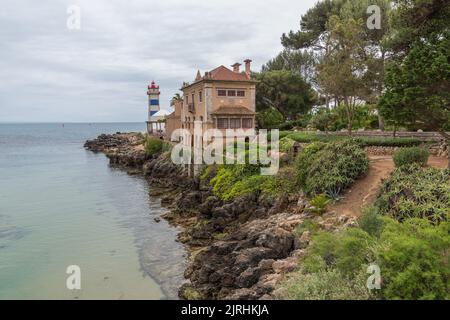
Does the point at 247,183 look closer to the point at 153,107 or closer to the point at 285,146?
the point at 285,146

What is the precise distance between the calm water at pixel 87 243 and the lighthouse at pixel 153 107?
25.3m

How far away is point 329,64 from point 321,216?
616 inches

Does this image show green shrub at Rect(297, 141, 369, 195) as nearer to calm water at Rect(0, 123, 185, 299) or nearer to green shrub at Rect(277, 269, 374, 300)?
calm water at Rect(0, 123, 185, 299)

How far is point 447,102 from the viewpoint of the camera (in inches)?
596

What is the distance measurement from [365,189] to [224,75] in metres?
24.3

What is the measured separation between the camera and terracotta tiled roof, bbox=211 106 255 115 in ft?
122

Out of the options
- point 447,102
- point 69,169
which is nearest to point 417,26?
point 447,102

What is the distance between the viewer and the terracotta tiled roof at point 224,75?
37.6 m

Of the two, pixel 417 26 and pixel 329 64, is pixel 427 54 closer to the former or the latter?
pixel 417 26

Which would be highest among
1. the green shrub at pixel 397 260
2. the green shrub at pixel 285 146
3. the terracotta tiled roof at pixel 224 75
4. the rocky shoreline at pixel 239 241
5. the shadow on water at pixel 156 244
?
the terracotta tiled roof at pixel 224 75

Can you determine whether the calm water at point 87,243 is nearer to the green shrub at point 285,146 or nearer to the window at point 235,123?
the green shrub at point 285,146

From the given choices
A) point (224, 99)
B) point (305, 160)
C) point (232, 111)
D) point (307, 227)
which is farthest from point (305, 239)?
point (224, 99)

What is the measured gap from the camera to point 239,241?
15.9 metres
